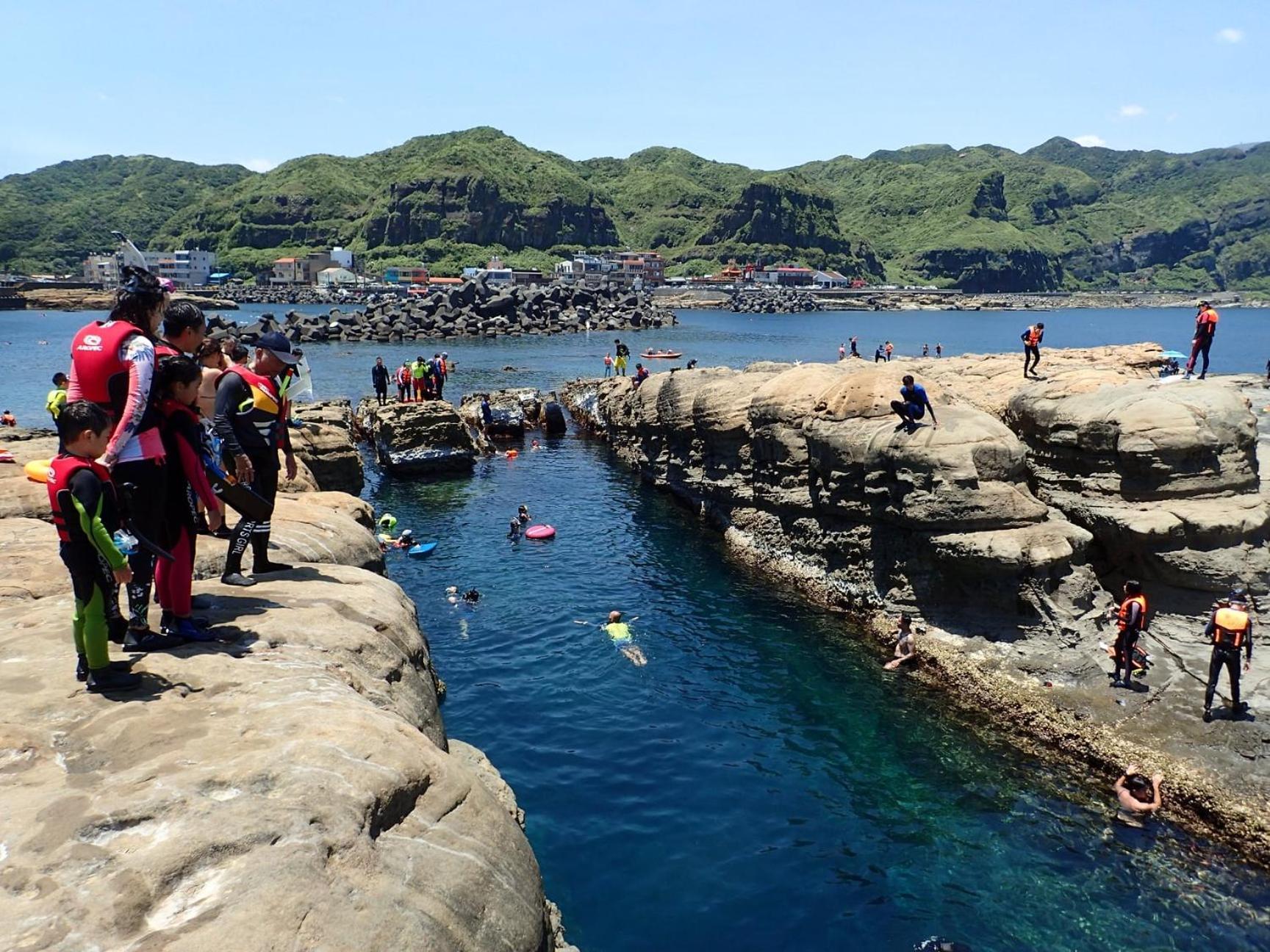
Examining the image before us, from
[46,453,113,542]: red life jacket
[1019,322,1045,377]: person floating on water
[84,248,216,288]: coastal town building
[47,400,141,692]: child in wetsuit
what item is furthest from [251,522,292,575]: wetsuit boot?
[84,248,216,288]: coastal town building

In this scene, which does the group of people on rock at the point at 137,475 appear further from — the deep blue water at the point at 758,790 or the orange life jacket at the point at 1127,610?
the orange life jacket at the point at 1127,610

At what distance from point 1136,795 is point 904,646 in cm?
586

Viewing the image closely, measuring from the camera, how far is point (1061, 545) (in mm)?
18891

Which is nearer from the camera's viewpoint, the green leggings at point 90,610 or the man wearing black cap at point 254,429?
the green leggings at point 90,610

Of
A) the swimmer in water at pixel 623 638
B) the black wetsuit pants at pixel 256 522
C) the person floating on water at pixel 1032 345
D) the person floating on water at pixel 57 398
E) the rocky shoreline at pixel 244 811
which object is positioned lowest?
the swimmer in water at pixel 623 638

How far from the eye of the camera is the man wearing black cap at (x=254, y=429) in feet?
32.4

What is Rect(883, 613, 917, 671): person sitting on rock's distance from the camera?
756 inches

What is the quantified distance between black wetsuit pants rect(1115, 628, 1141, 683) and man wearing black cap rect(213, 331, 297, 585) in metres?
16.5

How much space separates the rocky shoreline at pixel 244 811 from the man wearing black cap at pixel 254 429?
5.10 ft

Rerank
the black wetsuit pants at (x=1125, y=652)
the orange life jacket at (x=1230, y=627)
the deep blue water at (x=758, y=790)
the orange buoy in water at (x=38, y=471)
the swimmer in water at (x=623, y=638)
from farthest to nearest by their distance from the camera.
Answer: the swimmer in water at (x=623, y=638), the black wetsuit pants at (x=1125, y=652), the orange life jacket at (x=1230, y=627), the deep blue water at (x=758, y=790), the orange buoy in water at (x=38, y=471)

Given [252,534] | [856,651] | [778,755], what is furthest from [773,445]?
[252,534]

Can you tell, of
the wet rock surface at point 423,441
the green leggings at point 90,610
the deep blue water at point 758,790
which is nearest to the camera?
the green leggings at point 90,610

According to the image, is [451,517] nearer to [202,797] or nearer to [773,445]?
[773,445]

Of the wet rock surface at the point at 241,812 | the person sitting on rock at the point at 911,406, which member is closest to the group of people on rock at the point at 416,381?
the person sitting on rock at the point at 911,406
